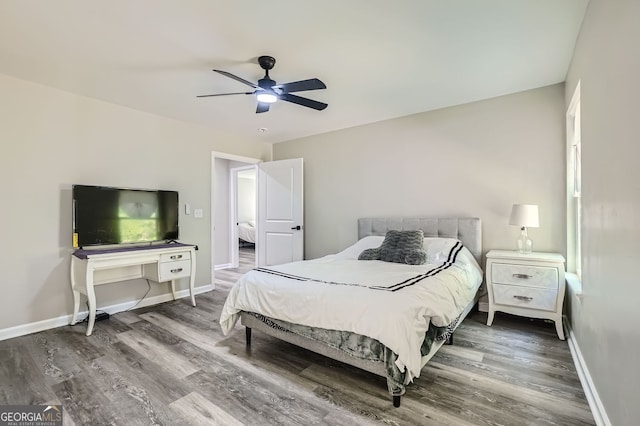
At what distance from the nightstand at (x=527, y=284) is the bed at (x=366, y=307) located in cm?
24

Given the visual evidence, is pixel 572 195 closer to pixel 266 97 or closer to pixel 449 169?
pixel 449 169

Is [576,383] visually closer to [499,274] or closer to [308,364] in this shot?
[499,274]

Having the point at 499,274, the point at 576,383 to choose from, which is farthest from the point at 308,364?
the point at 499,274

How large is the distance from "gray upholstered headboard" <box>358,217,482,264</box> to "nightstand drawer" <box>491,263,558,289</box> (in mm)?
433

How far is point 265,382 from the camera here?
2145 millimetres

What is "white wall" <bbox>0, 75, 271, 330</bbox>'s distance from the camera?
294 centimetres

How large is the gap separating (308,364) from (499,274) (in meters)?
2.12

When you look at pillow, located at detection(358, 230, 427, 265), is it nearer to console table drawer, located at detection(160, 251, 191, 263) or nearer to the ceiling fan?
the ceiling fan

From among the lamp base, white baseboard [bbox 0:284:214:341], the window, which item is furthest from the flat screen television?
the window

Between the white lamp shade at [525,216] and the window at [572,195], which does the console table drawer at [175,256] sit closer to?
the white lamp shade at [525,216]

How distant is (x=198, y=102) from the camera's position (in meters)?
3.57

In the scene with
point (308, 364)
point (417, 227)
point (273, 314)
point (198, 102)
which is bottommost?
point (308, 364)

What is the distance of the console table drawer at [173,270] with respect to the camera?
355 centimetres

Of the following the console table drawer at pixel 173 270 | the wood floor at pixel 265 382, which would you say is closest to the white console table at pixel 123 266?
the console table drawer at pixel 173 270
